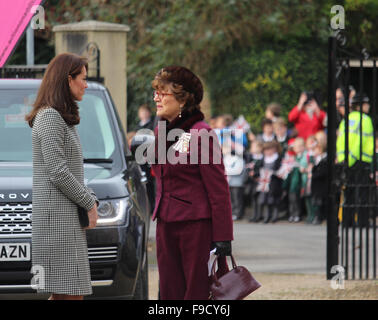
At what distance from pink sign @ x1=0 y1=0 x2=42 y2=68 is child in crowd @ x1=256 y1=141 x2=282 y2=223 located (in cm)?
1089

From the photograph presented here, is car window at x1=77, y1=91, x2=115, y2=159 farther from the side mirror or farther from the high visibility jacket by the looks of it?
the high visibility jacket

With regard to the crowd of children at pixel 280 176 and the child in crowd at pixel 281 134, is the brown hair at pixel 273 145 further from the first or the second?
the child in crowd at pixel 281 134

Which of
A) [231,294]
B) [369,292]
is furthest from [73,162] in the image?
[369,292]

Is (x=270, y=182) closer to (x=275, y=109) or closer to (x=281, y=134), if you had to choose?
(x=281, y=134)

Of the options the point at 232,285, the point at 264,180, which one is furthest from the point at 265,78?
the point at 232,285

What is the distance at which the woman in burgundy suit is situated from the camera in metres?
5.86

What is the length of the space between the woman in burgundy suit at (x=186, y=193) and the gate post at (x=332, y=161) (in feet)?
12.8

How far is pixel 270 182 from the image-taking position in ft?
53.8

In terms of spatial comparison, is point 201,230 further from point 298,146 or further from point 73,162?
point 298,146

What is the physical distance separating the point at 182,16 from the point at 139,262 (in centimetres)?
1235

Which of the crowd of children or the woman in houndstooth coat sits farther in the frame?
the crowd of children

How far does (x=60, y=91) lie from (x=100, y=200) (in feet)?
5.43

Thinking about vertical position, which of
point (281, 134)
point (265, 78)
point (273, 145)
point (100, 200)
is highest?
point (265, 78)

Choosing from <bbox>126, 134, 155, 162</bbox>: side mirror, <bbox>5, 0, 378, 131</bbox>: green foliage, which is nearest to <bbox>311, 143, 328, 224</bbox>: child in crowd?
<bbox>5, 0, 378, 131</bbox>: green foliage
